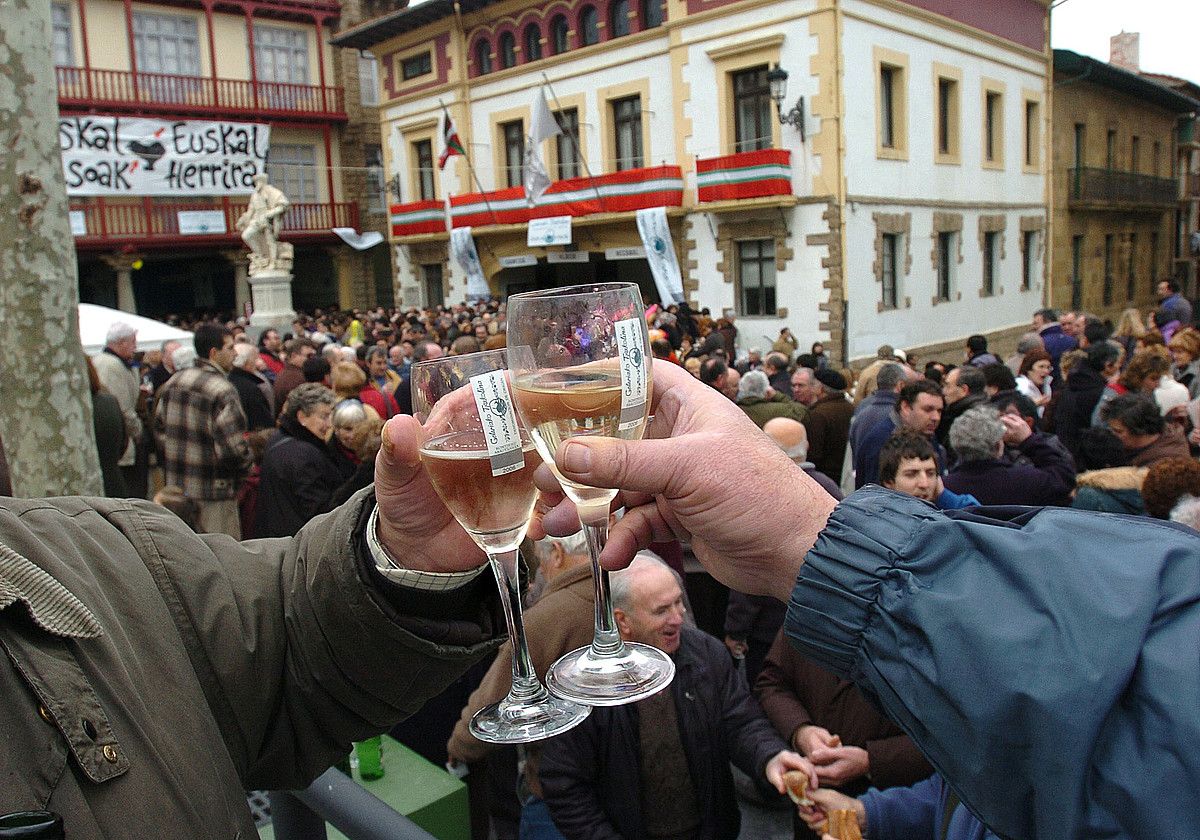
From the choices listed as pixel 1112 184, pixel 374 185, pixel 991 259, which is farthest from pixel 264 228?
pixel 1112 184

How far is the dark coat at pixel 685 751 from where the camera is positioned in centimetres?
282

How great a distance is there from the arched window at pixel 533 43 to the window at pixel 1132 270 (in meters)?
19.0

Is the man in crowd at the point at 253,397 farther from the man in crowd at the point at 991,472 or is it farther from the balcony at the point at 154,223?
the balcony at the point at 154,223

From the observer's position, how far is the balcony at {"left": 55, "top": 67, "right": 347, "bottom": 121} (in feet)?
82.4

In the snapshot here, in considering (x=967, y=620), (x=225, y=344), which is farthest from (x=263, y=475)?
(x=967, y=620)

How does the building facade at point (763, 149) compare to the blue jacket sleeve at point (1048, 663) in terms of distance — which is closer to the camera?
the blue jacket sleeve at point (1048, 663)

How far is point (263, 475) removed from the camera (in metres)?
5.09

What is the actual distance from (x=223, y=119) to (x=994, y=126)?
2036 cm

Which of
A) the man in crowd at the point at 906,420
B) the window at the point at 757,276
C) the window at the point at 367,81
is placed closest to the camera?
the man in crowd at the point at 906,420

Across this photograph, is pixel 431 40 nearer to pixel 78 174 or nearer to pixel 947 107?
pixel 78 174

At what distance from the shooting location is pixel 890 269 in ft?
61.1

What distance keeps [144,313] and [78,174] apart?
37.7 feet

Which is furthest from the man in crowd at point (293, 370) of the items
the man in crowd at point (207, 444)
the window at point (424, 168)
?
the window at point (424, 168)

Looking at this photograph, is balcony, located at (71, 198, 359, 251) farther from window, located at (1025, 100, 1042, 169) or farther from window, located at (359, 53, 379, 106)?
window, located at (1025, 100, 1042, 169)
